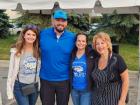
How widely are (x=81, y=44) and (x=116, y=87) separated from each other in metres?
0.74

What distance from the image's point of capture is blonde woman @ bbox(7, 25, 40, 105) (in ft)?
18.1

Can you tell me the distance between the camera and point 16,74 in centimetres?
555

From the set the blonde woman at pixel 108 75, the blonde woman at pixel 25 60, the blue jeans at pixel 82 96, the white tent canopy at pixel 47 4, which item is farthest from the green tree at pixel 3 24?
the blonde woman at pixel 108 75

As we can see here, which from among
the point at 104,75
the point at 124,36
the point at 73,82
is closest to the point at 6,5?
the point at 73,82

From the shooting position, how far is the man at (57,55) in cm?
549

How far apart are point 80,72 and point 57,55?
39 cm

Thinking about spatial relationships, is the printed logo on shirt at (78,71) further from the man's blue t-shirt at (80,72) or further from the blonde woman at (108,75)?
the blonde woman at (108,75)

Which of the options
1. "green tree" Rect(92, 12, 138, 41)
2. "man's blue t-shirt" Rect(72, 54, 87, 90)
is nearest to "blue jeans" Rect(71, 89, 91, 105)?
"man's blue t-shirt" Rect(72, 54, 87, 90)

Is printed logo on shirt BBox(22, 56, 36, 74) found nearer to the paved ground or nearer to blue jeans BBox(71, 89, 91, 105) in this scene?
blue jeans BBox(71, 89, 91, 105)

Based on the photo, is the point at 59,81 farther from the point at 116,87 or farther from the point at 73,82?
the point at 116,87

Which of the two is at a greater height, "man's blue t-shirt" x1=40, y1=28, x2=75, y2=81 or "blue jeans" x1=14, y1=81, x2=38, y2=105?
"man's blue t-shirt" x1=40, y1=28, x2=75, y2=81

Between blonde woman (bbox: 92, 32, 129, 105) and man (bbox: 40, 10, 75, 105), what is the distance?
47cm

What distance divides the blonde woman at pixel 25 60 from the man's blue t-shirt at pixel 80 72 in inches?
21.4

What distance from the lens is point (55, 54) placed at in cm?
548
